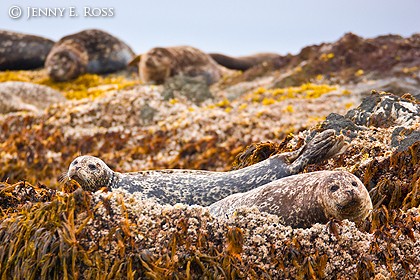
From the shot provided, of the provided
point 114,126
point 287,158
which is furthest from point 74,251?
point 114,126

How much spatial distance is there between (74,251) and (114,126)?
1001 centimetres

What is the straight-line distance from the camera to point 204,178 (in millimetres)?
5258

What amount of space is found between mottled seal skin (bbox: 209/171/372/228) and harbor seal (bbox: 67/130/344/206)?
0.48 meters

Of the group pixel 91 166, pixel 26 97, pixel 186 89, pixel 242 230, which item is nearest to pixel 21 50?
pixel 26 97

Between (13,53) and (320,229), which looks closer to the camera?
(320,229)

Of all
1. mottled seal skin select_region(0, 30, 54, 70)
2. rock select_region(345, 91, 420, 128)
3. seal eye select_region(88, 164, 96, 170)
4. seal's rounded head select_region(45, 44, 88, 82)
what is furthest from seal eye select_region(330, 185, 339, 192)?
mottled seal skin select_region(0, 30, 54, 70)

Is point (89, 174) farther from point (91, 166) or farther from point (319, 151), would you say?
point (319, 151)

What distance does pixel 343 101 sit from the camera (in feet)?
46.4

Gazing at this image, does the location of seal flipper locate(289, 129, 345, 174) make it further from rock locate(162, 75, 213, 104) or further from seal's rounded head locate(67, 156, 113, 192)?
rock locate(162, 75, 213, 104)

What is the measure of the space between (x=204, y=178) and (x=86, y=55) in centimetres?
1606

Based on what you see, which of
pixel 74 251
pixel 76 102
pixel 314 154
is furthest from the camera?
pixel 76 102

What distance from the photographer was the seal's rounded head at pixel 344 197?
4.07 metres

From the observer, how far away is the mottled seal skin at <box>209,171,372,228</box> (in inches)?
162

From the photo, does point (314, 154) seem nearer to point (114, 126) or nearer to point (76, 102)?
point (114, 126)
